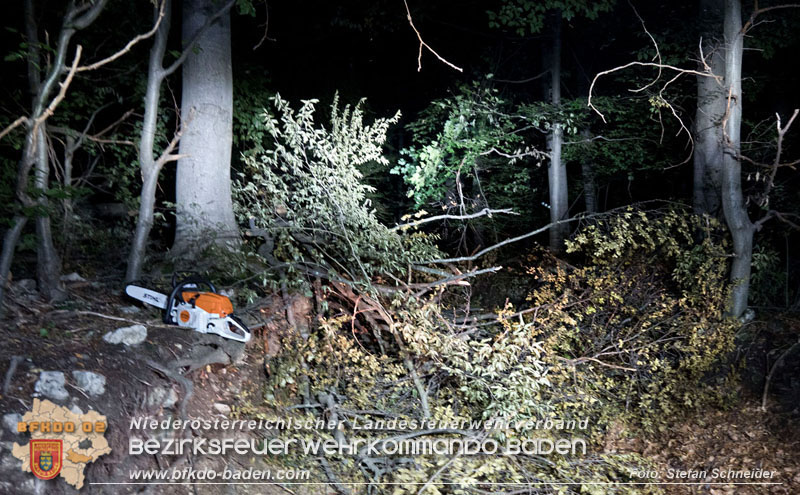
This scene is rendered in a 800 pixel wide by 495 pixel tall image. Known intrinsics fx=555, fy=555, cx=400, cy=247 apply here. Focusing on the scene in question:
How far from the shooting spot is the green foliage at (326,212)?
5.78 m

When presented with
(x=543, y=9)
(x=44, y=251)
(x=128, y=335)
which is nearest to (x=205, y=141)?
(x=44, y=251)

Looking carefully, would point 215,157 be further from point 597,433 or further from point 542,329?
point 597,433

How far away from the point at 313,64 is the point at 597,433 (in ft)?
28.0

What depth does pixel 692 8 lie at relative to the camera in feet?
38.1

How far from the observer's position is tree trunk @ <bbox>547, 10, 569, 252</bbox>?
10.6 meters

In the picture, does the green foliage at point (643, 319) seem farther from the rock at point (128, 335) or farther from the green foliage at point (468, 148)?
the rock at point (128, 335)

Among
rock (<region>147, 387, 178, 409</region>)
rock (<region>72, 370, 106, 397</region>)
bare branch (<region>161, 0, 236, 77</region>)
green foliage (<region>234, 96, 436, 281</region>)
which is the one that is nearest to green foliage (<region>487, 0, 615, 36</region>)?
green foliage (<region>234, 96, 436, 281</region>)

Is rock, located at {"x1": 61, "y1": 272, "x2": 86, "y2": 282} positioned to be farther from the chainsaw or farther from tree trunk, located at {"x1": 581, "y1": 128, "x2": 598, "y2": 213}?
tree trunk, located at {"x1": 581, "y1": 128, "x2": 598, "y2": 213}

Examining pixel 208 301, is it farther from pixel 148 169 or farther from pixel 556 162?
pixel 556 162

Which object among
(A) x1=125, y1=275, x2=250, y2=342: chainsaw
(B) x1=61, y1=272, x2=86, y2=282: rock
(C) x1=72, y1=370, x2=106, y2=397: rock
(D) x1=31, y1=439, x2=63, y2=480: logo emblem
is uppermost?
(B) x1=61, y1=272, x2=86, y2=282: rock

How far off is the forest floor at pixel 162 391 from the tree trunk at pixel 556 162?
A: 4.83 meters

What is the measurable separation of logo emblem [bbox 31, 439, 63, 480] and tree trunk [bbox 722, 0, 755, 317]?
766 centimetres

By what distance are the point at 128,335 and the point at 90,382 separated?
0.65 meters

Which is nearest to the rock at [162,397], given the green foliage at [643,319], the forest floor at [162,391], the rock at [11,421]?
the forest floor at [162,391]
